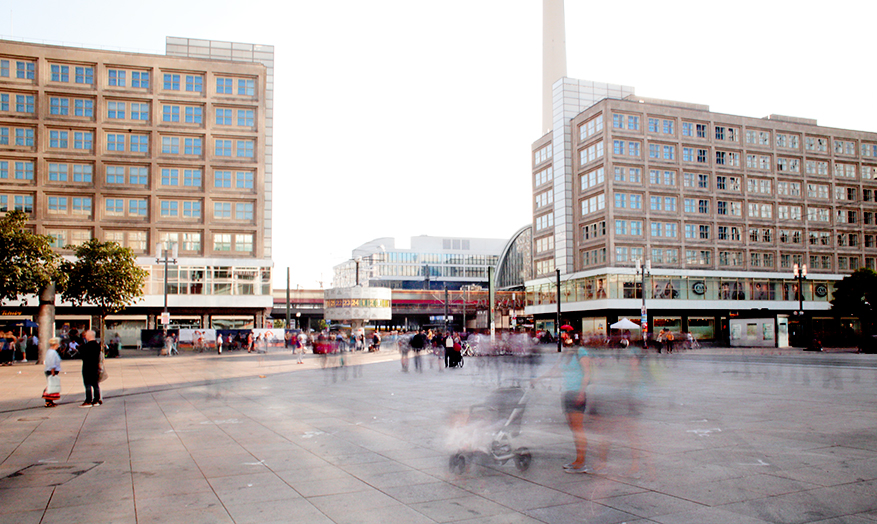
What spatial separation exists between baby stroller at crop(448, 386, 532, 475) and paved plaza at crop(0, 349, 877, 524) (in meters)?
0.10

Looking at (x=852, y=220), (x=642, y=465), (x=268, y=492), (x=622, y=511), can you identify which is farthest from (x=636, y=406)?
(x=852, y=220)

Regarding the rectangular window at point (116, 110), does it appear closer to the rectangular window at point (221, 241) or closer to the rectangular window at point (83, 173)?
the rectangular window at point (83, 173)

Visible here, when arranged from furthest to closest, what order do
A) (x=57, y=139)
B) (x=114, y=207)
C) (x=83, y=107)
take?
1. (x=114, y=207)
2. (x=83, y=107)
3. (x=57, y=139)

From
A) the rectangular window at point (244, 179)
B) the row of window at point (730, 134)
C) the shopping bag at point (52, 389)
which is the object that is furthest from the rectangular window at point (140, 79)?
the shopping bag at point (52, 389)

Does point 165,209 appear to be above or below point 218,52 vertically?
below

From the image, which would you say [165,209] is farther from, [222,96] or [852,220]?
[852,220]

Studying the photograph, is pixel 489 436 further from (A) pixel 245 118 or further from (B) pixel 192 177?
(A) pixel 245 118

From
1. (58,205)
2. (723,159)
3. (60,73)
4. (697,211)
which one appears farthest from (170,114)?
(723,159)

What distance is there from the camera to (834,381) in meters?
19.9

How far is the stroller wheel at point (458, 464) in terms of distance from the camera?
755 cm

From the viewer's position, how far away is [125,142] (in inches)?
2391

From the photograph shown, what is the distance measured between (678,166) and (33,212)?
64623 mm

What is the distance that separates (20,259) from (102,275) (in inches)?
253

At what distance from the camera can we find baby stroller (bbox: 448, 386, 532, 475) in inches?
318
